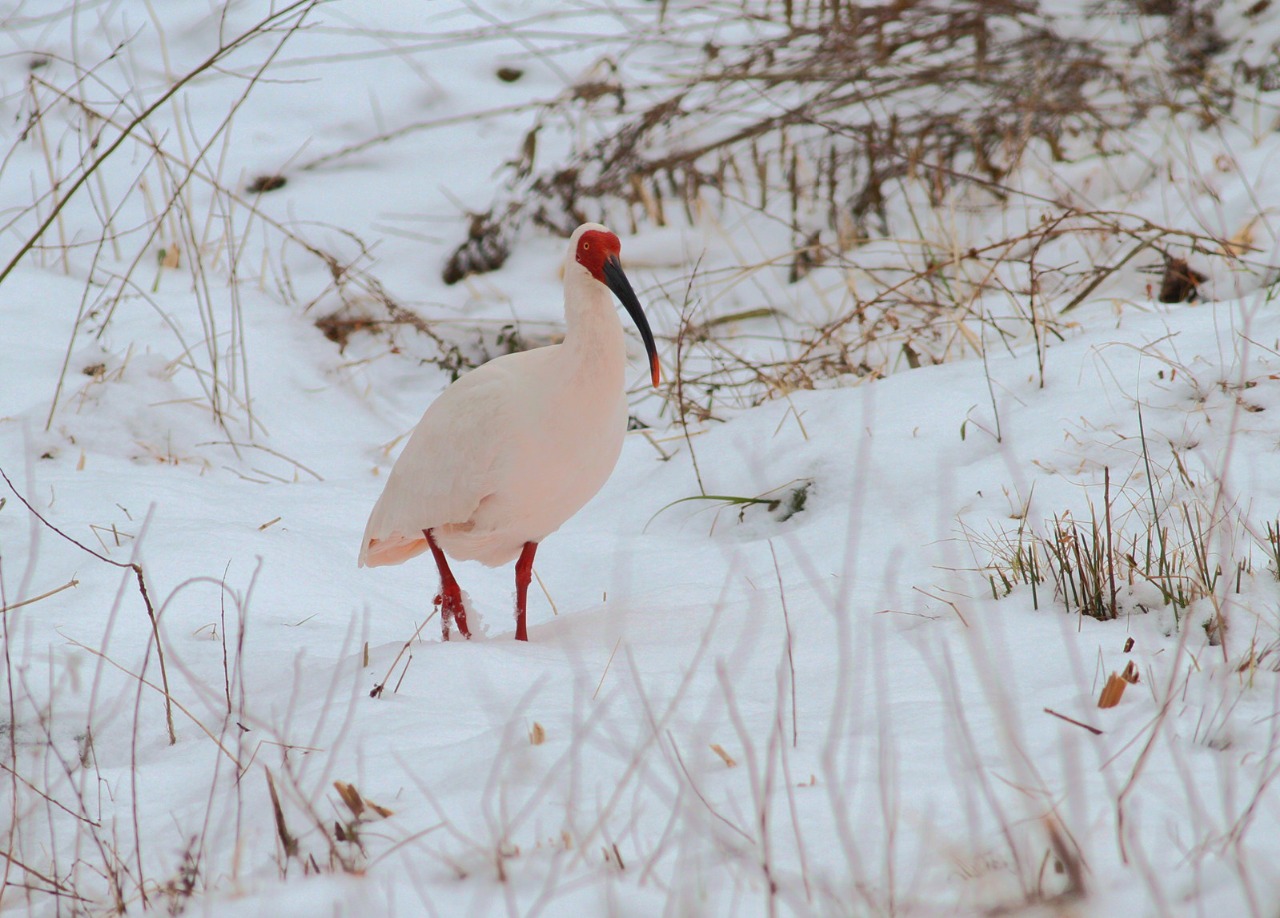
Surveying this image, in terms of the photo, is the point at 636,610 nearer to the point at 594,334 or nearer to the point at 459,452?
the point at 459,452

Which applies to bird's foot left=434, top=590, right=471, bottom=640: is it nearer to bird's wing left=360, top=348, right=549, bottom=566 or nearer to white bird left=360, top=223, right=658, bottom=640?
white bird left=360, top=223, right=658, bottom=640

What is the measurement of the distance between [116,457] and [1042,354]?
3744 mm

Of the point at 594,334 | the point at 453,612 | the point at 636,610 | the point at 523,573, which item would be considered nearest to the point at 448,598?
the point at 453,612

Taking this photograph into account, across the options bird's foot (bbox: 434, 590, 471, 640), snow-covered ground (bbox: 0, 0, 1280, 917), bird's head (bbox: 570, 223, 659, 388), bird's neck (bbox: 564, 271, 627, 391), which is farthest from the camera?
bird's foot (bbox: 434, 590, 471, 640)

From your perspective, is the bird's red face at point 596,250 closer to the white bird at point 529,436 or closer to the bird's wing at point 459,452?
the white bird at point 529,436

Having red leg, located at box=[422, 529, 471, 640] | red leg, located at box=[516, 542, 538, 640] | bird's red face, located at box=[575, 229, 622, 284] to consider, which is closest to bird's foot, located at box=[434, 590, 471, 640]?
red leg, located at box=[422, 529, 471, 640]

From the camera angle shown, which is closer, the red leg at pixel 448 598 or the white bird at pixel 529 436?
the white bird at pixel 529 436

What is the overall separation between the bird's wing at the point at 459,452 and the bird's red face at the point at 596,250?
11.0 inches

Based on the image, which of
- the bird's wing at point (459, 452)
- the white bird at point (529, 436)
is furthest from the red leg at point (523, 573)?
the bird's wing at point (459, 452)

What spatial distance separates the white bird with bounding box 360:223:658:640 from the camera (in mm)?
3207

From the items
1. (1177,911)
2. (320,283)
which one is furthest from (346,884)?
(320,283)

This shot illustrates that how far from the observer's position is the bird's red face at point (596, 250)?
333 centimetres

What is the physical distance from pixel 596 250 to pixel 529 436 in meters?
0.57

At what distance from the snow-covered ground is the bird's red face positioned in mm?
880
